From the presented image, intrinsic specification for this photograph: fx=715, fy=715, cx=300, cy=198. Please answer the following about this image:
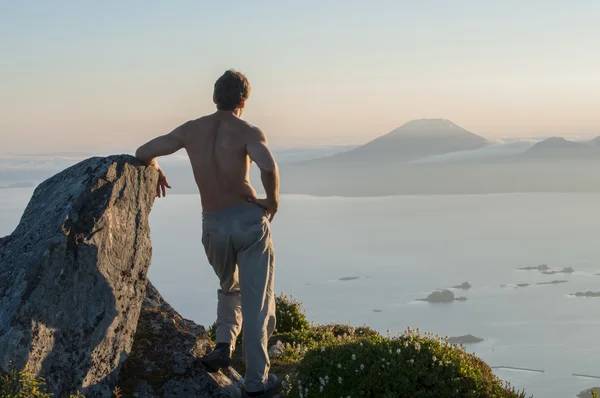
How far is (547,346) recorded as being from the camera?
579 ft

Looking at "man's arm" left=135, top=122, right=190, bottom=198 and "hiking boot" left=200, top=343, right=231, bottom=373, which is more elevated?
"man's arm" left=135, top=122, right=190, bottom=198

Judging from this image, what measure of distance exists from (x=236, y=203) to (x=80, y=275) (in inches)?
80.6

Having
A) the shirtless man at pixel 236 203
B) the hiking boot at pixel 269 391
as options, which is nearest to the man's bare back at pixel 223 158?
the shirtless man at pixel 236 203

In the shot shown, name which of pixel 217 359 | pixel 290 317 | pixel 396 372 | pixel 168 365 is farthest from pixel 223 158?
pixel 290 317

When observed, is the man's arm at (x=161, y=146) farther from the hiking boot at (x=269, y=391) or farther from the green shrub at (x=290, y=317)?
the green shrub at (x=290, y=317)

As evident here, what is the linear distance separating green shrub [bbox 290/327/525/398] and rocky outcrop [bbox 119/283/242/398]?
3.63 feet

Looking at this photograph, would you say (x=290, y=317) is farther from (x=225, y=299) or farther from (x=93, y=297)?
(x=93, y=297)

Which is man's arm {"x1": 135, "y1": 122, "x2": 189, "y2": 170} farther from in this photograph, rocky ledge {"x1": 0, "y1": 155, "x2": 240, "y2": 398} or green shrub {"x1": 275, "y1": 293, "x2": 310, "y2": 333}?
green shrub {"x1": 275, "y1": 293, "x2": 310, "y2": 333}

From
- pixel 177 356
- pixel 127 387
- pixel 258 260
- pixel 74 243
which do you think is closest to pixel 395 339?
pixel 258 260

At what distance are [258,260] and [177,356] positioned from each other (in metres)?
1.88

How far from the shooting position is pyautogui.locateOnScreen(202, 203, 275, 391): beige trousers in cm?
894

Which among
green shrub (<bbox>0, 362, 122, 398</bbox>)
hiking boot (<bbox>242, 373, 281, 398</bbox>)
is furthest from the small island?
green shrub (<bbox>0, 362, 122, 398</bbox>)

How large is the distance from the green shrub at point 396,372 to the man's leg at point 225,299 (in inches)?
39.9

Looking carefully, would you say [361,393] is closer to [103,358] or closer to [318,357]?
[318,357]
